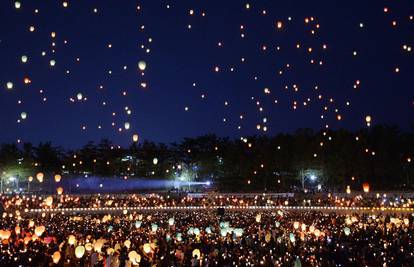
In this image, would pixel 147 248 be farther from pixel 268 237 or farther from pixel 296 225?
pixel 296 225

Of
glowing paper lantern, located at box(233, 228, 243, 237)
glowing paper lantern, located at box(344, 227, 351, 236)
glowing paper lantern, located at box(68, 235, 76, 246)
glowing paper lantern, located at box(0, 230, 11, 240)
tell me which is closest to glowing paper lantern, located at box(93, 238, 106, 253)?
glowing paper lantern, located at box(68, 235, 76, 246)

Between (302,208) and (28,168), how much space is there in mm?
34191

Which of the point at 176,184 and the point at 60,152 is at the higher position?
the point at 60,152

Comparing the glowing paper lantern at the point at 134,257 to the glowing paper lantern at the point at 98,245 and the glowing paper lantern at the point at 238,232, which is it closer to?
the glowing paper lantern at the point at 98,245

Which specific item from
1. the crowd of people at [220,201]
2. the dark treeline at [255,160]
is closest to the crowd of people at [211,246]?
the crowd of people at [220,201]

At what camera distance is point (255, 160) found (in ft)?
159

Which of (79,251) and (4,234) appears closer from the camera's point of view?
(79,251)

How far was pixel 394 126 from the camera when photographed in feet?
153

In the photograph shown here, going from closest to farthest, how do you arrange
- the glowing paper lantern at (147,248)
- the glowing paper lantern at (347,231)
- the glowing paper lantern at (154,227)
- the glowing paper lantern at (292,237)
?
the glowing paper lantern at (147,248) < the glowing paper lantern at (292,237) < the glowing paper lantern at (347,231) < the glowing paper lantern at (154,227)

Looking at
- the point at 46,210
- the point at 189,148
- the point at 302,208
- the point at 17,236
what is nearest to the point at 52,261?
the point at 17,236

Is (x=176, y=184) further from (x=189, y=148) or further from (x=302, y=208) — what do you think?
(x=302, y=208)

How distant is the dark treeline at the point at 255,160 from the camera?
139 feet

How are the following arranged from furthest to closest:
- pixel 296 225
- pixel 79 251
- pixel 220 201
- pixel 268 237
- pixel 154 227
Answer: pixel 220 201 → pixel 154 227 → pixel 296 225 → pixel 268 237 → pixel 79 251

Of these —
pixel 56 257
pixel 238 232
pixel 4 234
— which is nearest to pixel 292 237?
pixel 238 232
